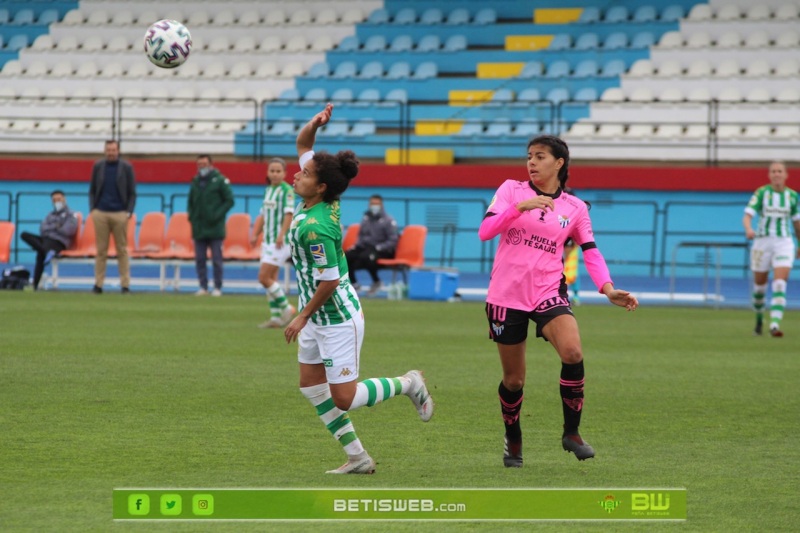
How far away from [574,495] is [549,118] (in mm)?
22404

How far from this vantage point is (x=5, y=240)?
79.2ft

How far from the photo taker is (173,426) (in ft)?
26.0

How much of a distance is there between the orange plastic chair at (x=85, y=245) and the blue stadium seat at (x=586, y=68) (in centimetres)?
1175

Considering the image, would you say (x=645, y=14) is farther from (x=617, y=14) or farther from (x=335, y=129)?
(x=335, y=129)

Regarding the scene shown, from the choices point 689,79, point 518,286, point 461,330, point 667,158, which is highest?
point 689,79

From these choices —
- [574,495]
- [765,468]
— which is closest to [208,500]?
[574,495]

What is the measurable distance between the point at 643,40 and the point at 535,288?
24.0 meters

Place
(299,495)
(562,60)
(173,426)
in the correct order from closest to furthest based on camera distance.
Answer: (299,495) < (173,426) < (562,60)

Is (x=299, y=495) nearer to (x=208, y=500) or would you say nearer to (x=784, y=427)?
(x=208, y=500)

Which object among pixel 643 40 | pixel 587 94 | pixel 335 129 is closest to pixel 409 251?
pixel 335 129

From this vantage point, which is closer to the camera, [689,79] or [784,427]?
[784,427]

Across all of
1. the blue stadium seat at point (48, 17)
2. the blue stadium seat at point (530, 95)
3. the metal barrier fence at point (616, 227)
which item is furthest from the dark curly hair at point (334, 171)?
the blue stadium seat at point (48, 17)

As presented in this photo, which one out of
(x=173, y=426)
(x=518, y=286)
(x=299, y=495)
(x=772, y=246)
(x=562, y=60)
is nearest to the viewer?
(x=299, y=495)

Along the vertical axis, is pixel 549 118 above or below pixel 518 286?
above
